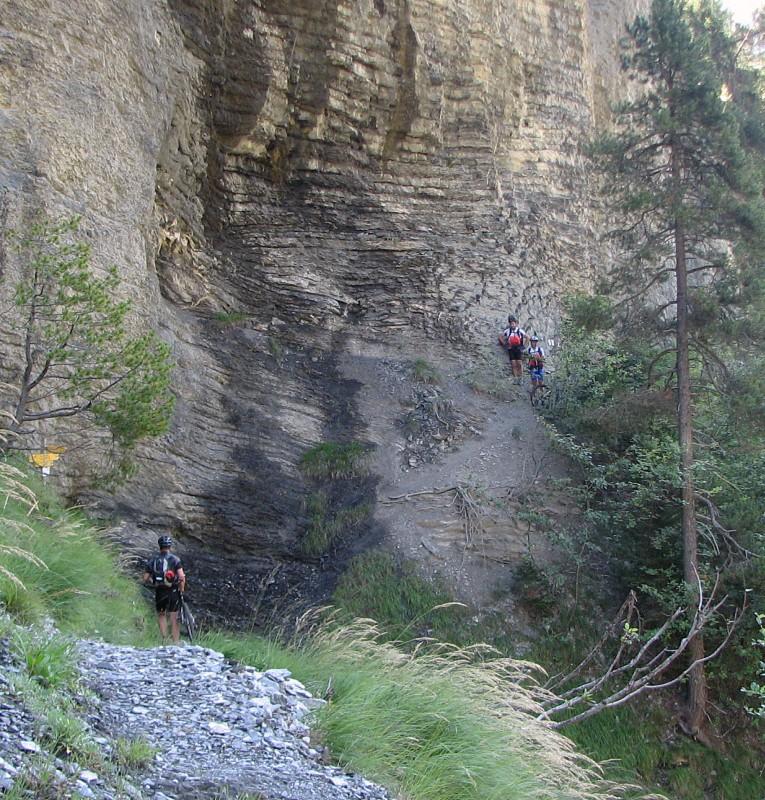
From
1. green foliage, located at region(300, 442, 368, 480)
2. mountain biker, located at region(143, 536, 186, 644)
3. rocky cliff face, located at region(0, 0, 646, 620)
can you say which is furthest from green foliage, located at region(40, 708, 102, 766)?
green foliage, located at region(300, 442, 368, 480)

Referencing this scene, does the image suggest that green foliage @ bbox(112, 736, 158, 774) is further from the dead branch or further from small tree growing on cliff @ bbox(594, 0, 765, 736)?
small tree growing on cliff @ bbox(594, 0, 765, 736)

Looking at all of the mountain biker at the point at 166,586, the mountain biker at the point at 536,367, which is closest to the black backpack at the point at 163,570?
the mountain biker at the point at 166,586

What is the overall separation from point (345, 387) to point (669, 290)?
1273 centimetres

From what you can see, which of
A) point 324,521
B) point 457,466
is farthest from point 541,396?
point 324,521

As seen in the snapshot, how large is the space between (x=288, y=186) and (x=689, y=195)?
345 inches

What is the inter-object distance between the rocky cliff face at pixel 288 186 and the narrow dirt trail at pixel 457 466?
2.32 feet

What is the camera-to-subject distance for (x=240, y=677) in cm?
456

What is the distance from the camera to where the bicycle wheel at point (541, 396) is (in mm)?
15906

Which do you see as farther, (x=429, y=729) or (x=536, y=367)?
(x=536, y=367)

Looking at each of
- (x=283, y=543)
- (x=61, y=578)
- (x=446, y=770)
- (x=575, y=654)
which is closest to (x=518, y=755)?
(x=446, y=770)

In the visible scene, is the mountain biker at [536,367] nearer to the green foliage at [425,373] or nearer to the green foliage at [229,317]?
the green foliage at [425,373]

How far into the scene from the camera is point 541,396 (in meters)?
16.2

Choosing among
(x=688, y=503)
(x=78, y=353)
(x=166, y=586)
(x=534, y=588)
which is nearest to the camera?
(x=166, y=586)

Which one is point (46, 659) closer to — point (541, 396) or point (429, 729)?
point (429, 729)
